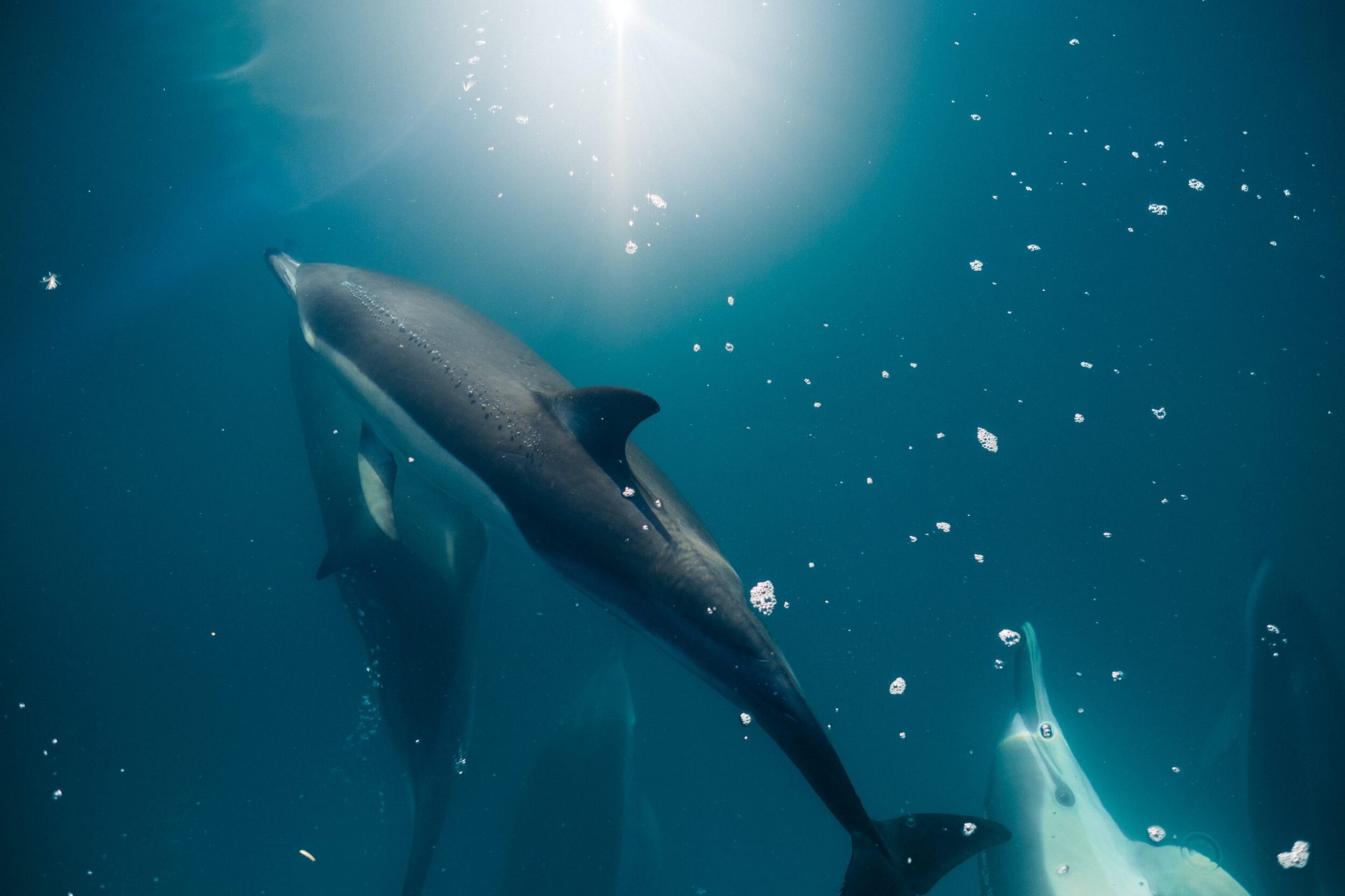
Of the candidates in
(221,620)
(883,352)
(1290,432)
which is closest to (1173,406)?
A: (1290,432)

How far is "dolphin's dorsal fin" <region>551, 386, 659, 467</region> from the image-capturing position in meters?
3.03

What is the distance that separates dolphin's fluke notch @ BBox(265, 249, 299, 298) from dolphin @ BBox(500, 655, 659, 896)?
405cm

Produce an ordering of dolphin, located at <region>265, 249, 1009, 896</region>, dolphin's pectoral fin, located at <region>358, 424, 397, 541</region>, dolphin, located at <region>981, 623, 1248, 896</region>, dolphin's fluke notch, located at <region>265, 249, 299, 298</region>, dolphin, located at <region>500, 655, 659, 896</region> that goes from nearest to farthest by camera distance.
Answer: dolphin, located at <region>265, 249, 1009, 896</region>
dolphin's pectoral fin, located at <region>358, 424, 397, 541</region>
dolphin's fluke notch, located at <region>265, 249, 299, 298</region>
dolphin, located at <region>500, 655, 659, 896</region>
dolphin, located at <region>981, 623, 1248, 896</region>

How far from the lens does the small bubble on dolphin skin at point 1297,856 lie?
5680 mm

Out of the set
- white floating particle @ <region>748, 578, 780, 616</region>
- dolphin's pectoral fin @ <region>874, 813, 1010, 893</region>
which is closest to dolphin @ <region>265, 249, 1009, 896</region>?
dolphin's pectoral fin @ <region>874, 813, 1010, 893</region>

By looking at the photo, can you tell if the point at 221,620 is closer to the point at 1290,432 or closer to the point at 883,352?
the point at 883,352

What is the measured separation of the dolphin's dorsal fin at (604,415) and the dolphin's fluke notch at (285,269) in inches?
116

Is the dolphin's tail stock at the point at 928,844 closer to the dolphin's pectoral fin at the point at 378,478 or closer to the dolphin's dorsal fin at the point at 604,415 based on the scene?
the dolphin's dorsal fin at the point at 604,415

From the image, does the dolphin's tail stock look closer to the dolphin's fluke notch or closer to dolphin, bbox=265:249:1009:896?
dolphin, bbox=265:249:1009:896

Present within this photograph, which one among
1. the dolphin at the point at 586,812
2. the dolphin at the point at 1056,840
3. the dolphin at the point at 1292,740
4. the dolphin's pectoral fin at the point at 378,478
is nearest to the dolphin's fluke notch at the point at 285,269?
the dolphin's pectoral fin at the point at 378,478

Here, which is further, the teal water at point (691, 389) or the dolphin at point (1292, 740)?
the teal water at point (691, 389)

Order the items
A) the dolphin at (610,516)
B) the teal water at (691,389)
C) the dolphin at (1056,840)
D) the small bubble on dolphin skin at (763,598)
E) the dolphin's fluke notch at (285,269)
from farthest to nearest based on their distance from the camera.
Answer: the teal water at (691,389)
the small bubble on dolphin skin at (763,598)
the dolphin at (1056,840)
the dolphin's fluke notch at (285,269)
the dolphin at (610,516)

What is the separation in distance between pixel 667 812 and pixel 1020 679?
338 cm

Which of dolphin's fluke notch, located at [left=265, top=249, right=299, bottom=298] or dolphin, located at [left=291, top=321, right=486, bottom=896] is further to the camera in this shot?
dolphin's fluke notch, located at [left=265, top=249, right=299, bottom=298]
